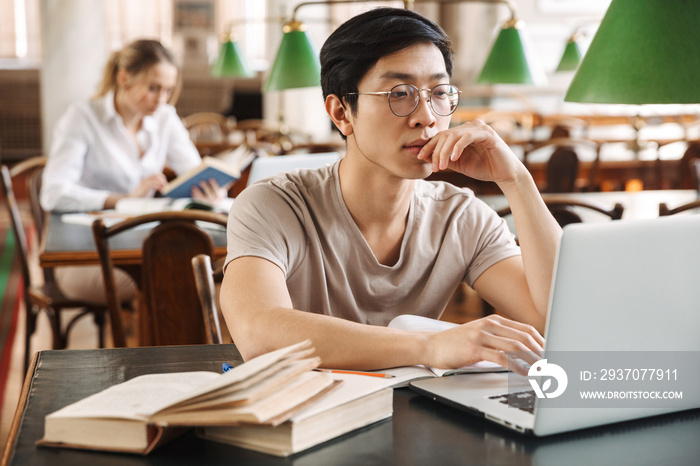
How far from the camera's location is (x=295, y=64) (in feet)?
8.29

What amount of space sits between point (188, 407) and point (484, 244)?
0.85 m

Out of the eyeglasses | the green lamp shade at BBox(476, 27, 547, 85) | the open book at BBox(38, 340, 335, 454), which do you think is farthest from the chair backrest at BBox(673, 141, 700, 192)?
the open book at BBox(38, 340, 335, 454)

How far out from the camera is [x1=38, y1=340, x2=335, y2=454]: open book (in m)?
0.78

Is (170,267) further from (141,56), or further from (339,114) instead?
(141,56)

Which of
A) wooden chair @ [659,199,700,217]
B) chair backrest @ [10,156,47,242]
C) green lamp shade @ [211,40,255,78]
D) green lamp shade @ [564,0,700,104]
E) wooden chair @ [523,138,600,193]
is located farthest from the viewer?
green lamp shade @ [211,40,255,78]

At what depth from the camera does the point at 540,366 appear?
35.2 inches

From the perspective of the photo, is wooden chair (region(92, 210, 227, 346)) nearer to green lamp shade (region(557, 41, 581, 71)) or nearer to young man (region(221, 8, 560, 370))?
young man (region(221, 8, 560, 370))

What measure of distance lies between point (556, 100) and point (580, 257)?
904 cm

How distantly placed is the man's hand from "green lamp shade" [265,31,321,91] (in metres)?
1.60

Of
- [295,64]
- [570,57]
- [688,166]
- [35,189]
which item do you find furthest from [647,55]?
[688,166]

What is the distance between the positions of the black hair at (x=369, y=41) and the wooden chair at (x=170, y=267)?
0.55 meters

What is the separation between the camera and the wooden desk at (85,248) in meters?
2.19

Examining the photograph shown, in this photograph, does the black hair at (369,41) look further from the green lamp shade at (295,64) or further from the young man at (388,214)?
the green lamp shade at (295,64)

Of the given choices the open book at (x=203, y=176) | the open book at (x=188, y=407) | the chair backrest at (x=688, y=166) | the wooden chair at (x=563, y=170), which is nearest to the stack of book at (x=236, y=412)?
the open book at (x=188, y=407)
